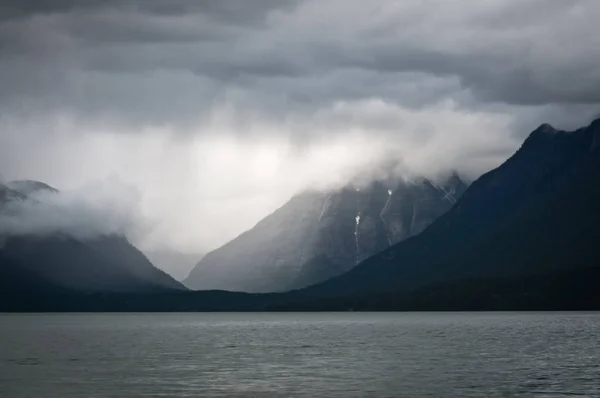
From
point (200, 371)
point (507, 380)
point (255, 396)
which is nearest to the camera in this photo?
point (255, 396)

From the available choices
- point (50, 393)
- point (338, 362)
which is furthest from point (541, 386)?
point (50, 393)

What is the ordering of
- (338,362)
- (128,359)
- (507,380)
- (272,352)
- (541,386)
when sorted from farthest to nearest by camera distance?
1. (272,352)
2. (128,359)
3. (338,362)
4. (507,380)
5. (541,386)

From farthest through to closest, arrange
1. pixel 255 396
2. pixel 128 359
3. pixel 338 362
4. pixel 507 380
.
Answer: pixel 128 359 → pixel 338 362 → pixel 507 380 → pixel 255 396

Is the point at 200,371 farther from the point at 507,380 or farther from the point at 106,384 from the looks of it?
the point at 507,380

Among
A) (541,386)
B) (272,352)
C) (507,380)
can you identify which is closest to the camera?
(541,386)

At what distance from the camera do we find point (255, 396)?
97.5m

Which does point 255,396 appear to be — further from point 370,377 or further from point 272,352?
point 272,352

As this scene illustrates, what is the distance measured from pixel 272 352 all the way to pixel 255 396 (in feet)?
255

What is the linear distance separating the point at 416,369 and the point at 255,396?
3836 centimetres

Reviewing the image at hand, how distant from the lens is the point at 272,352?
574 feet

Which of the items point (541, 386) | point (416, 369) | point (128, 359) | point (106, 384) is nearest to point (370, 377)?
point (416, 369)

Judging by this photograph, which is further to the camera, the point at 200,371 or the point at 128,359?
the point at 128,359

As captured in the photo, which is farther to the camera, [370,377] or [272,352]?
[272,352]

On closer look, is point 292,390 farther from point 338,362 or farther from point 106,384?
point 338,362
